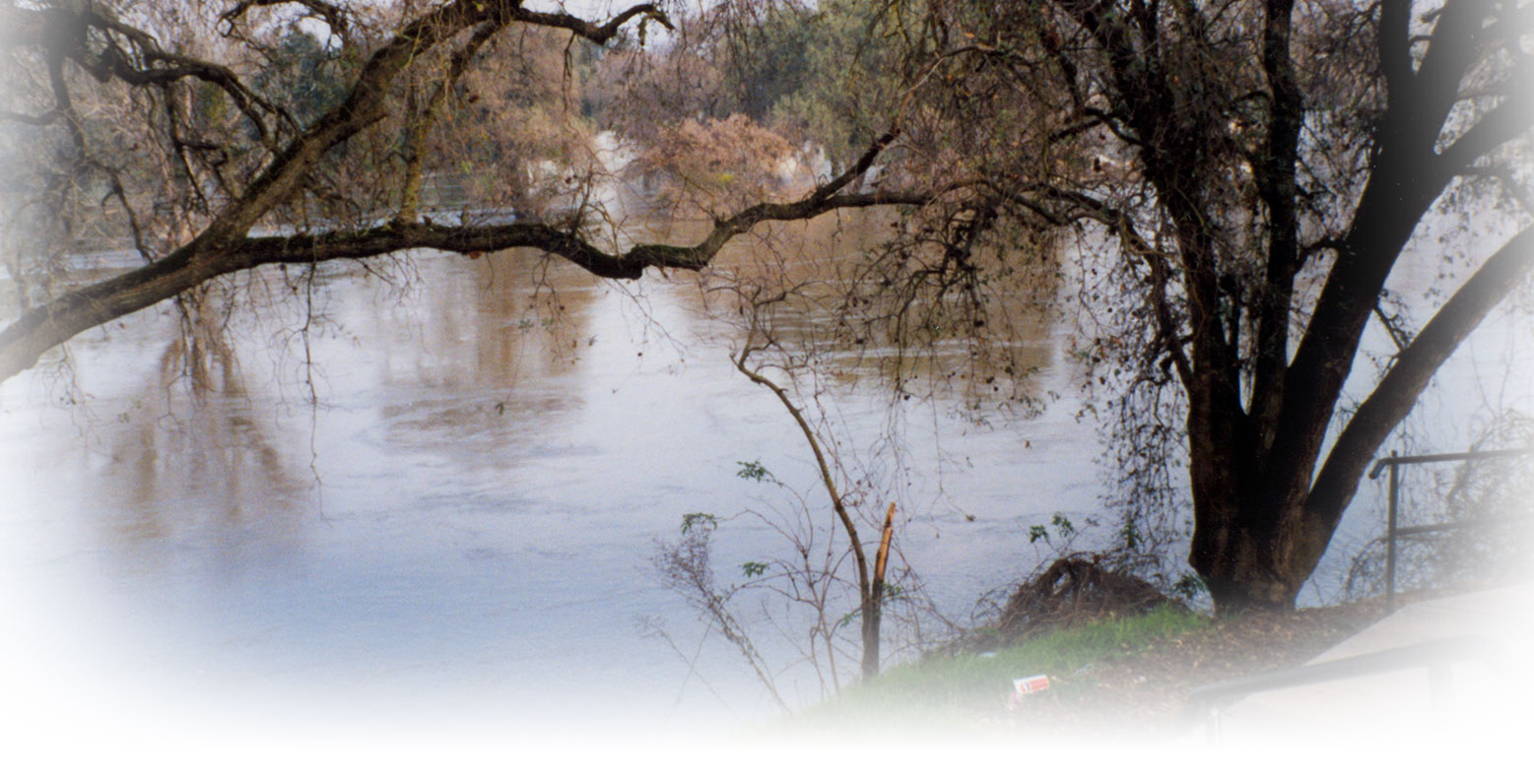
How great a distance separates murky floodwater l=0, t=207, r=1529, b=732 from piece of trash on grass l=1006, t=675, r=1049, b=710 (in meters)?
3.43

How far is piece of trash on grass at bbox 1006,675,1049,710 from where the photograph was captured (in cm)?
557

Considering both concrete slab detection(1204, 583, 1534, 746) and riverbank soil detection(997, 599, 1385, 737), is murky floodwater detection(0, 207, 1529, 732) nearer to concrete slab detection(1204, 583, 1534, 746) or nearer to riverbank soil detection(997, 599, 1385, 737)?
riverbank soil detection(997, 599, 1385, 737)

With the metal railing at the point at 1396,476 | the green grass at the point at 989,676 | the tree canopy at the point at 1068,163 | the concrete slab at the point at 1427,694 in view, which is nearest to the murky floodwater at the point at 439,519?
the tree canopy at the point at 1068,163

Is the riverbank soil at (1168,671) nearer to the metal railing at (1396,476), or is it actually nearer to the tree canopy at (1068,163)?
the metal railing at (1396,476)

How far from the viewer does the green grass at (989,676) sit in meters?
5.82

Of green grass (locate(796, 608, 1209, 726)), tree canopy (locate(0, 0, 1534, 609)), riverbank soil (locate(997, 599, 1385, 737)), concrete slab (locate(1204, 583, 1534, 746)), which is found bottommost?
green grass (locate(796, 608, 1209, 726))

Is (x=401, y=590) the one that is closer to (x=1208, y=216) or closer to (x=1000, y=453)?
(x=1000, y=453)

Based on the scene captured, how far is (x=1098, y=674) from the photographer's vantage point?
5.99 metres

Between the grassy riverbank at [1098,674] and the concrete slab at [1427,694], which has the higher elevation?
the concrete slab at [1427,694]

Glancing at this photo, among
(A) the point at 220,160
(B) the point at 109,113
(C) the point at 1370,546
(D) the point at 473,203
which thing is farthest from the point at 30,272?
(C) the point at 1370,546

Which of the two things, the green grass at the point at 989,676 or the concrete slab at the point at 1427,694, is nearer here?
the concrete slab at the point at 1427,694

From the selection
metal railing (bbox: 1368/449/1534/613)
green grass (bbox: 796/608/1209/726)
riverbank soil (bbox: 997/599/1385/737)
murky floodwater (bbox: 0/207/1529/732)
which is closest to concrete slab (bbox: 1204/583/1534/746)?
metal railing (bbox: 1368/449/1534/613)

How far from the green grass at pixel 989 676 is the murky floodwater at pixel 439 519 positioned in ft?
7.26

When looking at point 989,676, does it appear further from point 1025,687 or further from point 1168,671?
point 1168,671
